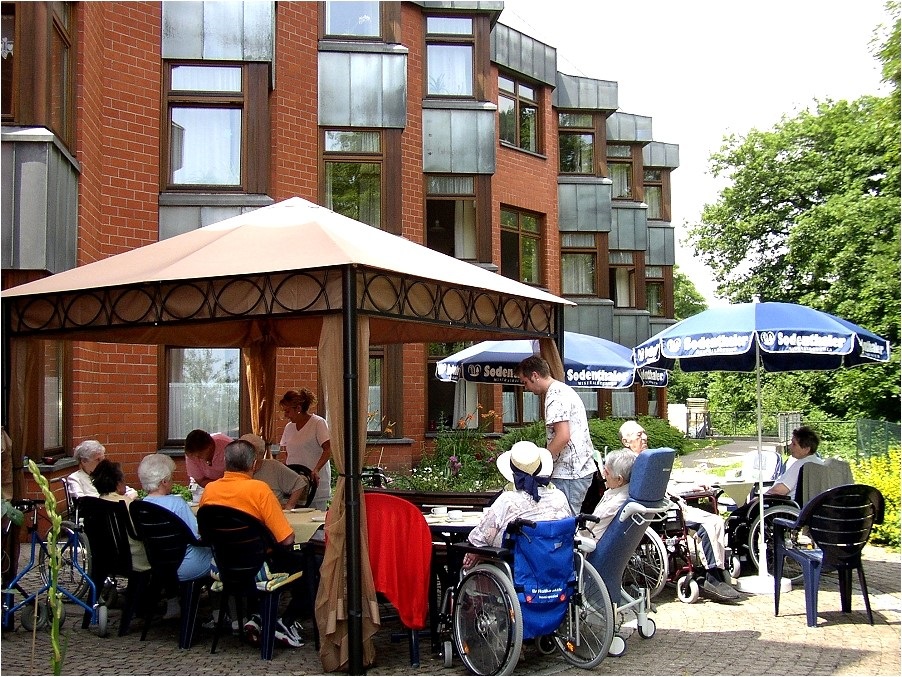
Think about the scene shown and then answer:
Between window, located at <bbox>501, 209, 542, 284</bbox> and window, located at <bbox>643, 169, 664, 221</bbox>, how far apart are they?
35.1ft

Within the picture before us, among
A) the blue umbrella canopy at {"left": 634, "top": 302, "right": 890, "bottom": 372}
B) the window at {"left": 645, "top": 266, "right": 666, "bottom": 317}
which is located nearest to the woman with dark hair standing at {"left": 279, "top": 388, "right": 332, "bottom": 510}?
the blue umbrella canopy at {"left": 634, "top": 302, "right": 890, "bottom": 372}

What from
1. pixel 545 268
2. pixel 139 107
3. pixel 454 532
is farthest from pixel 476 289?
pixel 545 268

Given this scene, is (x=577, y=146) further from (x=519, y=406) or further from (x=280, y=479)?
(x=280, y=479)

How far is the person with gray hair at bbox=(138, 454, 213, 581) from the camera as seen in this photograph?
6.66m

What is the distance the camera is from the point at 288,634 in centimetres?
671

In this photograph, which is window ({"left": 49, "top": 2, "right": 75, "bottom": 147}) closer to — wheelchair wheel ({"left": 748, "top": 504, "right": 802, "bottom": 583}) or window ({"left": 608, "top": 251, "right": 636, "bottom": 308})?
wheelchair wheel ({"left": 748, "top": 504, "right": 802, "bottom": 583})

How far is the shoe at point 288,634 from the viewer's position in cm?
668

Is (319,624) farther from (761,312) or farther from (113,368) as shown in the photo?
(113,368)

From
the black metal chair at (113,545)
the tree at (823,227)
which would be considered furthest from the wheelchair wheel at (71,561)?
the tree at (823,227)

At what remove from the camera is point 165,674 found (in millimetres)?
6023

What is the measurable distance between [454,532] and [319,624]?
1.11 meters

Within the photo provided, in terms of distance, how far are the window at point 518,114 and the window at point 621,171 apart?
7.12m

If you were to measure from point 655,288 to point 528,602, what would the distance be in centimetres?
2691

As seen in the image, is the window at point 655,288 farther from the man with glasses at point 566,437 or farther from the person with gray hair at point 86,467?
the person with gray hair at point 86,467
